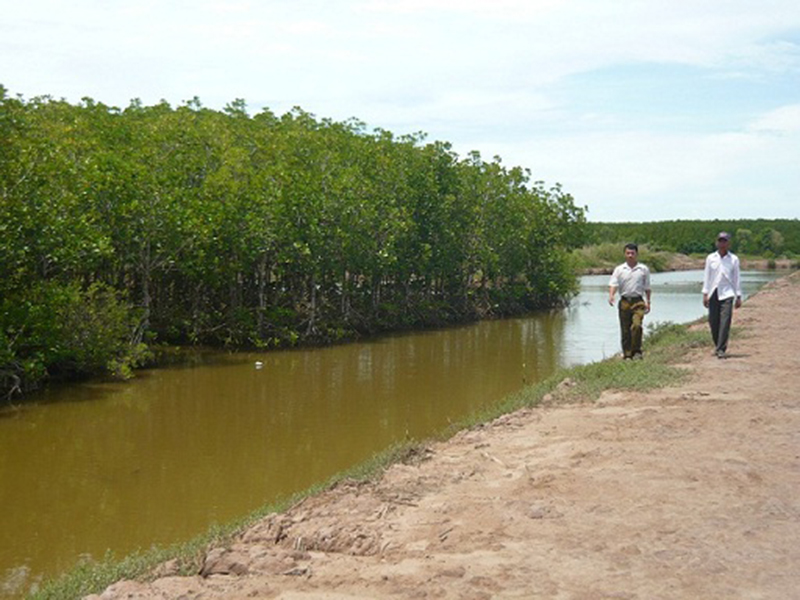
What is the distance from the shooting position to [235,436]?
1344cm

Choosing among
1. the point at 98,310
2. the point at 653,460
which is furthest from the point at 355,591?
the point at 98,310

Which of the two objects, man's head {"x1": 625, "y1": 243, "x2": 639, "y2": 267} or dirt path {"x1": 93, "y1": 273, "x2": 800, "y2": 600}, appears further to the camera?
man's head {"x1": 625, "y1": 243, "x2": 639, "y2": 267}

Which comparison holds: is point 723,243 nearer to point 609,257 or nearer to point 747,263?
point 609,257

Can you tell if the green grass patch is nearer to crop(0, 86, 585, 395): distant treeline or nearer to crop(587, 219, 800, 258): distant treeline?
crop(587, 219, 800, 258): distant treeline

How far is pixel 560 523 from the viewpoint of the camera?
19.1ft

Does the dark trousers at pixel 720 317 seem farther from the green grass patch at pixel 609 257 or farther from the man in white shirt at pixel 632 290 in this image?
the green grass patch at pixel 609 257

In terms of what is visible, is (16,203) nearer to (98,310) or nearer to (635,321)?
(98,310)

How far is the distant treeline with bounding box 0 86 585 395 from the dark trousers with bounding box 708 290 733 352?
454 inches

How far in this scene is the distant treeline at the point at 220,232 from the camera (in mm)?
16016

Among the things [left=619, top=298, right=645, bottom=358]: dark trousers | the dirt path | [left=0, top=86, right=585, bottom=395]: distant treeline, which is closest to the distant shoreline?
[left=0, top=86, right=585, bottom=395]: distant treeline

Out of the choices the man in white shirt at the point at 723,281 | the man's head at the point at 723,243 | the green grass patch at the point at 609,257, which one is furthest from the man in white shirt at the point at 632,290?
the green grass patch at the point at 609,257

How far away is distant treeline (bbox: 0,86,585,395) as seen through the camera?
52.5 ft

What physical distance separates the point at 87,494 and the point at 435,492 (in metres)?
5.38

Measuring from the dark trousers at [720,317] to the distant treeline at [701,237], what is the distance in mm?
87367
